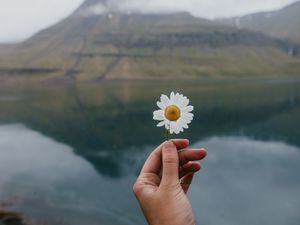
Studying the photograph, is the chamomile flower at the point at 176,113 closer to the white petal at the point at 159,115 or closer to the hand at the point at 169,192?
the white petal at the point at 159,115

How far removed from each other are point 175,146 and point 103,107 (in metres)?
122

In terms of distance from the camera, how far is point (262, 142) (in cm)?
6812

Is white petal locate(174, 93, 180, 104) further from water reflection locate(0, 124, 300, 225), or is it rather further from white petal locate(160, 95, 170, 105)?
water reflection locate(0, 124, 300, 225)

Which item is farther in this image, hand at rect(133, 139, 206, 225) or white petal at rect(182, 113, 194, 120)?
hand at rect(133, 139, 206, 225)

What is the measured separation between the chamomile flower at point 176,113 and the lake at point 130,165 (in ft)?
111

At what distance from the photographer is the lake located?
38.2 meters

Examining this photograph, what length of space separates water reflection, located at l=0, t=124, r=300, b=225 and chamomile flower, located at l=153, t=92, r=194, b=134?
111ft

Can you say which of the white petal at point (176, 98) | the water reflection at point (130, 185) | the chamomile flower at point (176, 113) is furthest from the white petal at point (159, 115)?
the water reflection at point (130, 185)

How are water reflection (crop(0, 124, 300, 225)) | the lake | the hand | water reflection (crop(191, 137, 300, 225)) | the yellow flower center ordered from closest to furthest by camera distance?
the yellow flower center
the hand
water reflection (crop(191, 137, 300, 225))
water reflection (crop(0, 124, 300, 225))
the lake

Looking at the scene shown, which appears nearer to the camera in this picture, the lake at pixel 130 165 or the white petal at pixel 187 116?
the white petal at pixel 187 116

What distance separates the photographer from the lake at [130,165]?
38.2 metres

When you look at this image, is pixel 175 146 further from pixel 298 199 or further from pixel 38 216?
pixel 298 199

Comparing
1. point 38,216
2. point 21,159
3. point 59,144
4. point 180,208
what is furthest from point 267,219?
point 59,144

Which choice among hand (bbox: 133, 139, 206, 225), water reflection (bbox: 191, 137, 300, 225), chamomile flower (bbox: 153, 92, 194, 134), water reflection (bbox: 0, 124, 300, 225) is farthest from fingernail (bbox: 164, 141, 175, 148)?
water reflection (bbox: 191, 137, 300, 225)
